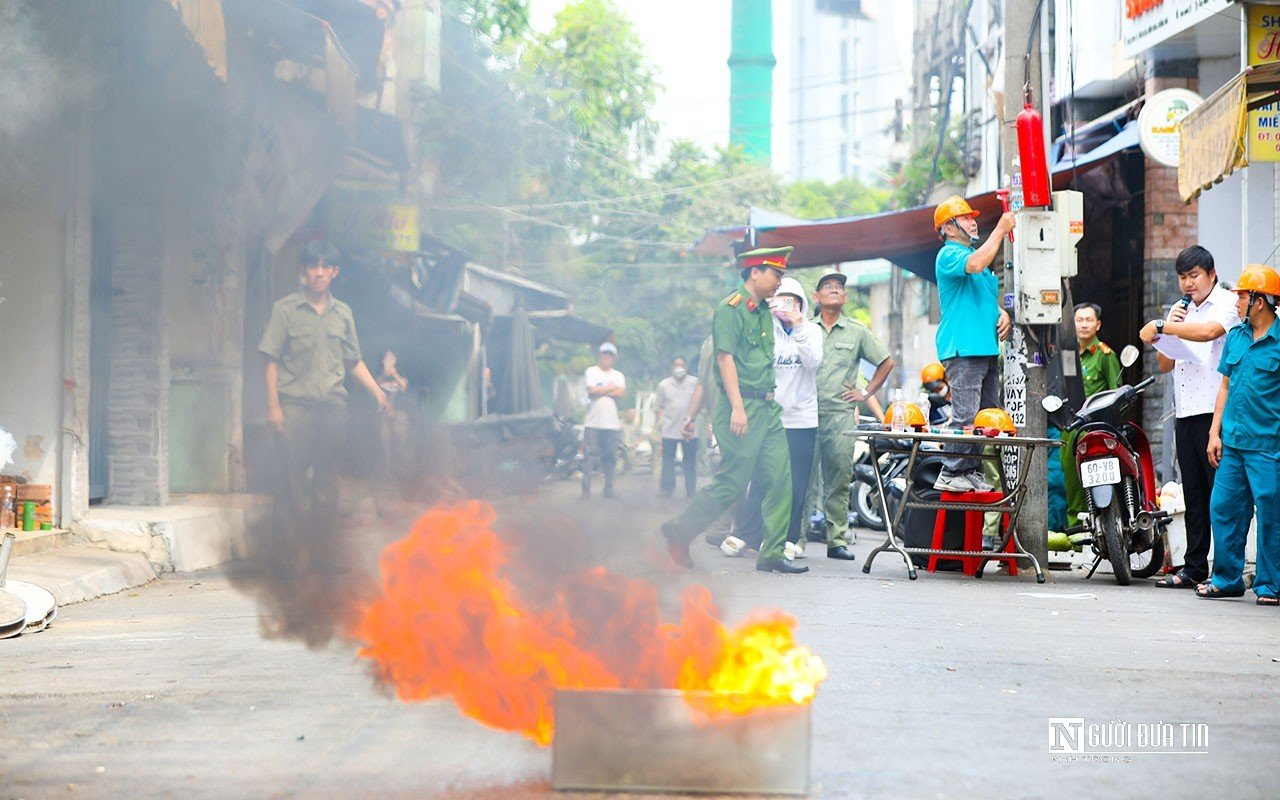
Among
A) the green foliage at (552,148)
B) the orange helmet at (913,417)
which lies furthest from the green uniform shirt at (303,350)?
the orange helmet at (913,417)

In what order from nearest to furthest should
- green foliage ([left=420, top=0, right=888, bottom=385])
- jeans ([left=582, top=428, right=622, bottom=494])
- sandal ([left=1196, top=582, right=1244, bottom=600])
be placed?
jeans ([left=582, top=428, right=622, bottom=494]), green foliage ([left=420, top=0, right=888, bottom=385]), sandal ([left=1196, top=582, right=1244, bottom=600])

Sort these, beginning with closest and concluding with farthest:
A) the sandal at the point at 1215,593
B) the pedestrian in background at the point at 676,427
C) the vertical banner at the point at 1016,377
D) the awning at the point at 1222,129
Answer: the pedestrian in background at the point at 676,427 < the sandal at the point at 1215,593 < the awning at the point at 1222,129 < the vertical banner at the point at 1016,377

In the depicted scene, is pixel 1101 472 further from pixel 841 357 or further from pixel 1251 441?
pixel 841 357

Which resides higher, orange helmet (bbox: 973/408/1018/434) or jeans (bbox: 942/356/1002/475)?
jeans (bbox: 942/356/1002/475)

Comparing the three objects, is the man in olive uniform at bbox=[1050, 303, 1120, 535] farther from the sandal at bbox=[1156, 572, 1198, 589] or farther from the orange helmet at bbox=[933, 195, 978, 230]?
the orange helmet at bbox=[933, 195, 978, 230]

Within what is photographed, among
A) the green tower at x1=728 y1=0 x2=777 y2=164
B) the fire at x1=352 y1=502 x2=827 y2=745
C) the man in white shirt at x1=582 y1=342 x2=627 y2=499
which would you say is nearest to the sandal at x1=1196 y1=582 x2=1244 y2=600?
the man in white shirt at x1=582 y1=342 x2=627 y2=499

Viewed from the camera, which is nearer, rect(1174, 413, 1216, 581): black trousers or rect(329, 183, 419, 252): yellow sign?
rect(329, 183, 419, 252): yellow sign

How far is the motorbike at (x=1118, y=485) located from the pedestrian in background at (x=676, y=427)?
227 centimetres

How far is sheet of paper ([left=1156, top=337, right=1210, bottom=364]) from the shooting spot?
7.94 m

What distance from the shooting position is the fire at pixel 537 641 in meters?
3.52

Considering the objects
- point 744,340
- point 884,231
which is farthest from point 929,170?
point 744,340

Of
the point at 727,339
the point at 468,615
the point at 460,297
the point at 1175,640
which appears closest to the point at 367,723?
the point at 468,615

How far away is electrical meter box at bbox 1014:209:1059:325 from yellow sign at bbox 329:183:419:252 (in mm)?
4048

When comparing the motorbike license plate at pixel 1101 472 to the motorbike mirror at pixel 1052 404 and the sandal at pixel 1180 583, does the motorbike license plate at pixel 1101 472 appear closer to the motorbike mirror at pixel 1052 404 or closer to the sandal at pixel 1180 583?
the motorbike mirror at pixel 1052 404
